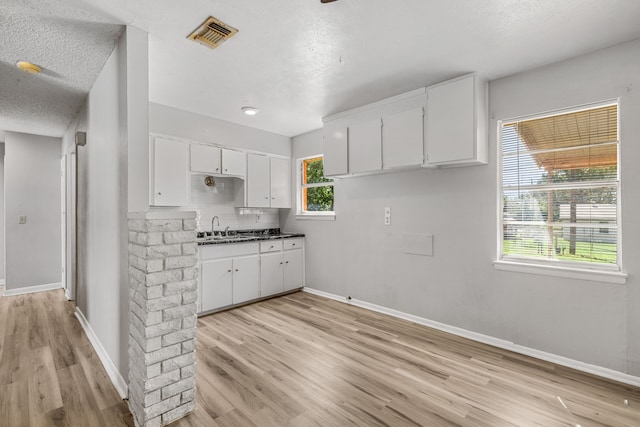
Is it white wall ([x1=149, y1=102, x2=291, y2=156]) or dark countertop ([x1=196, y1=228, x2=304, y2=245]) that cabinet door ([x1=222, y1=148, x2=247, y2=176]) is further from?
dark countertop ([x1=196, y1=228, x2=304, y2=245])

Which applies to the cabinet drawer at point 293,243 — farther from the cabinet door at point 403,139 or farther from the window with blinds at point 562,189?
the window with blinds at point 562,189

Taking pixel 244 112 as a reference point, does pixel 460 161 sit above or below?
below

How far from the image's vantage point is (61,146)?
200 inches

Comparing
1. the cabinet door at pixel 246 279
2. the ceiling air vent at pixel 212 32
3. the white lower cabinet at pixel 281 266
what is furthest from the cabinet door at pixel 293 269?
the ceiling air vent at pixel 212 32

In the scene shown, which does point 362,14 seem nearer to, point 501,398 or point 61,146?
point 501,398

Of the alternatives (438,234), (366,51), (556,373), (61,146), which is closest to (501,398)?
(556,373)

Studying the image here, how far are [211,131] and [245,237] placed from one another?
151cm

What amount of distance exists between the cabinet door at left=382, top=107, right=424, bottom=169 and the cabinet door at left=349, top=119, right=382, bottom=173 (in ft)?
Answer: 0.24

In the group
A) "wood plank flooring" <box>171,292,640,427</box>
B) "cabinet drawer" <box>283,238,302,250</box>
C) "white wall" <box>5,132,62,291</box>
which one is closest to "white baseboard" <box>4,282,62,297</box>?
"white wall" <box>5,132,62,291</box>

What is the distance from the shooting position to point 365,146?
368 centimetres

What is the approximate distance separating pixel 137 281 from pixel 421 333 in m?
2.67

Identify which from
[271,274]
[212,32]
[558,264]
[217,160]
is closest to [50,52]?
[212,32]

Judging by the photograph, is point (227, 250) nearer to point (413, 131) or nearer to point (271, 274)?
point (271, 274)

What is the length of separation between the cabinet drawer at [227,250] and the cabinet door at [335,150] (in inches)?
56.3
